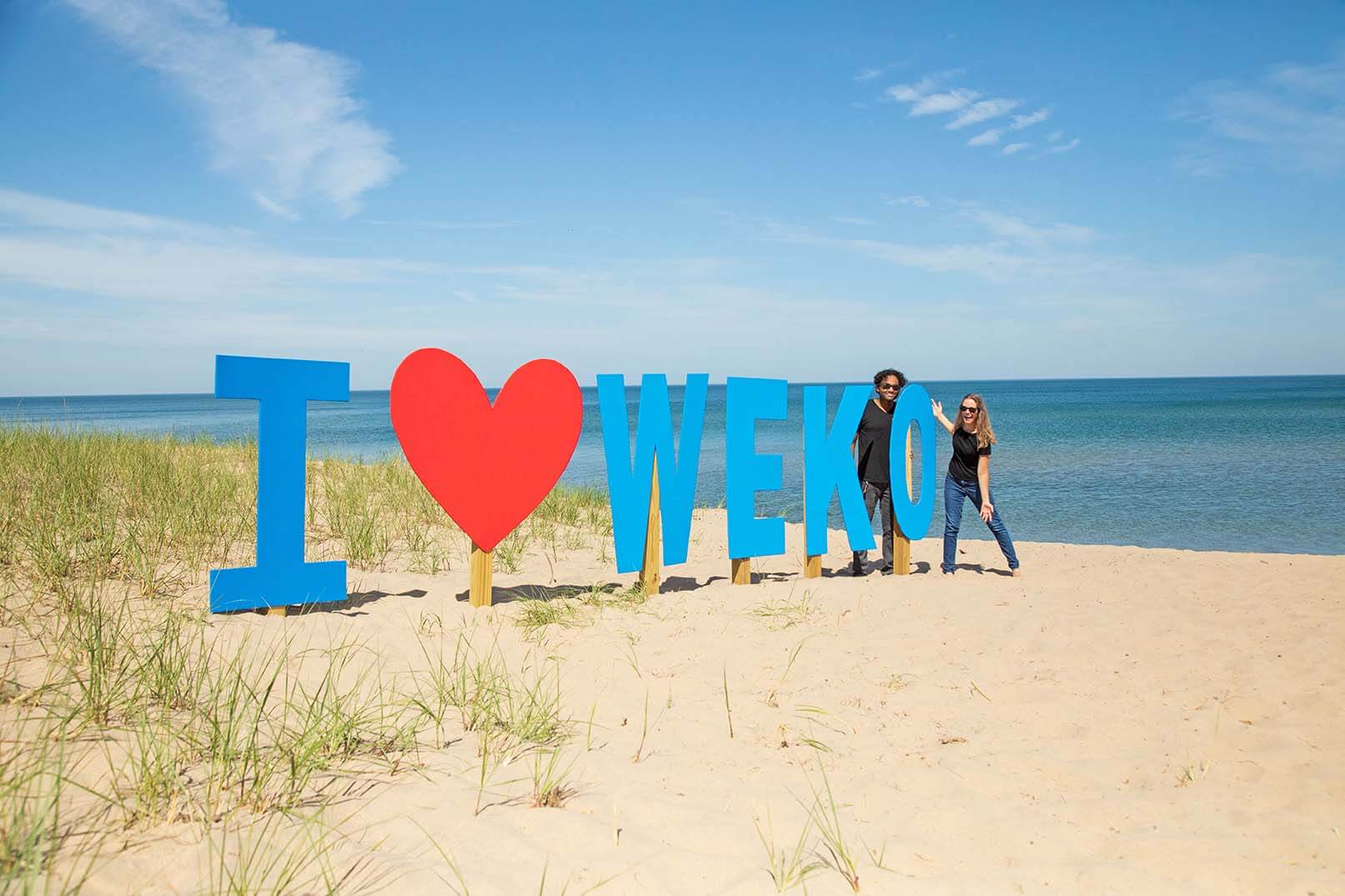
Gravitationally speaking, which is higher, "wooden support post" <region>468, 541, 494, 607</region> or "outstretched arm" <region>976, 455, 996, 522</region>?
"outstretched arm" <region>976, 455, 996, 522</region>

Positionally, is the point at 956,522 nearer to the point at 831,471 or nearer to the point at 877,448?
the point at 877,448

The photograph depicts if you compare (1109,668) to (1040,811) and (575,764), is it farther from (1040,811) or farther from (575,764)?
(575,764)

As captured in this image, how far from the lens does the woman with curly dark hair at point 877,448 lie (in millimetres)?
7754

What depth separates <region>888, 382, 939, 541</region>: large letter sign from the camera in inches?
303

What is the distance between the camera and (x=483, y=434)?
Answer: 6105 mm

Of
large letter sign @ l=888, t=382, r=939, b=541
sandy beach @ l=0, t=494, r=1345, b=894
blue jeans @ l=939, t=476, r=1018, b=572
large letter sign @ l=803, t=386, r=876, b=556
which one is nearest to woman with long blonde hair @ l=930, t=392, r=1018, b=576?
blue jeans @ l=939, t=476, r=1018, b=572

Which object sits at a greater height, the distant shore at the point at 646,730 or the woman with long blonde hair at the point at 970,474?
the woman with long blonde hair at the point at 970,474

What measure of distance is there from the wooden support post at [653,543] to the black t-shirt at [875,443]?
241 cm

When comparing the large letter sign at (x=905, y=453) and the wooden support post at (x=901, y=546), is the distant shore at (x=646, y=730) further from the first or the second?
the large letter sign at (x=905, y=453)

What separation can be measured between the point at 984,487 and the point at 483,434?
16.1 feet

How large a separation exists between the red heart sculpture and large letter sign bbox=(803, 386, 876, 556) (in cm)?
245

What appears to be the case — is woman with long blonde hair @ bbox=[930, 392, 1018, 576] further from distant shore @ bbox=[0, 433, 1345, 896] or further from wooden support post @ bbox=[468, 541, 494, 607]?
wooden support post @ bbox=[468, 541, 494, 607]

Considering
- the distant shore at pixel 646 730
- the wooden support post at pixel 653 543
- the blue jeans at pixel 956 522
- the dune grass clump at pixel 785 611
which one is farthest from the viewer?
the blue jeans at pixel 956 522

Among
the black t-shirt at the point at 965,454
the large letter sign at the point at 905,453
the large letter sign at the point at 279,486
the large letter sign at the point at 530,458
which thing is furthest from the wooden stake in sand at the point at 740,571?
the large letter sign at the point at 279,486
